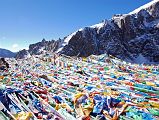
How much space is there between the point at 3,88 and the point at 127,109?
793cm

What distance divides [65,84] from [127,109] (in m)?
7.32

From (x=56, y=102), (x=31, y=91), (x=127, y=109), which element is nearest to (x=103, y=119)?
(x=127, y=109)

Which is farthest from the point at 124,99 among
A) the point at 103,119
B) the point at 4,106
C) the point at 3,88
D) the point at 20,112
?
the point at 3,88

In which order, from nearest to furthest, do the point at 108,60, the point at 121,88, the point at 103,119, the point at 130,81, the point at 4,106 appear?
the point at 103,119 → the point at 4,106 → the point at 121,88 → the point at 130,81 → the point at 108,60

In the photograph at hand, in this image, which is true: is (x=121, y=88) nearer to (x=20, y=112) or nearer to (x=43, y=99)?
(x=43, y=99)

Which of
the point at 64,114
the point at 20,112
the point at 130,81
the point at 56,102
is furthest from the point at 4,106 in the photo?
the point at 130,81

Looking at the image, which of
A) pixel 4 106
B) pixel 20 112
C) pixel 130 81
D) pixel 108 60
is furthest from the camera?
pixel 108 60

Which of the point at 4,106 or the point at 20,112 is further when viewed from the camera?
the point at 4,106

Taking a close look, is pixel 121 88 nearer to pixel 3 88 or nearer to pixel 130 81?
pixel 130 81

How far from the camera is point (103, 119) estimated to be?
12008 mm

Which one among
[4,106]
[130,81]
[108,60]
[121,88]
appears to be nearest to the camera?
[4,106]

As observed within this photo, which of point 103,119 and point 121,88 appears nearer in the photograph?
point 103,119

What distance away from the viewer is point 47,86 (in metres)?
19.0

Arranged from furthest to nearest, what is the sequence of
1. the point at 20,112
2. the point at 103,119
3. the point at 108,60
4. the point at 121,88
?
the point at 108,60 < the point at 121,88 < the point at 20,112 < the point at 103,119
